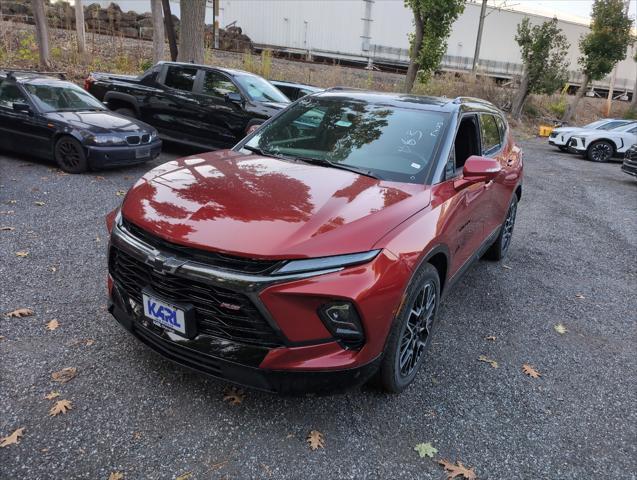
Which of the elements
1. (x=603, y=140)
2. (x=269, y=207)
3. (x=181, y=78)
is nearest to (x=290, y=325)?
(x=269, y=207)

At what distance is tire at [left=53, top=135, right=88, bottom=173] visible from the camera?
731cm

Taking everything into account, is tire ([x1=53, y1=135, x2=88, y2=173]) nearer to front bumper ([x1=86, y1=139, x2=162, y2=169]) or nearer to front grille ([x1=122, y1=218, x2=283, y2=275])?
front bumper ([x1=86, y1=139, x2=162, y2=169])

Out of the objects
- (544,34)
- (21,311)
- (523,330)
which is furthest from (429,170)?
(544,34)

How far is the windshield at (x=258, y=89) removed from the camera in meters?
8.80

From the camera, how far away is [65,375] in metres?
2.94

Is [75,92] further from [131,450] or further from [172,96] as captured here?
[131,450]

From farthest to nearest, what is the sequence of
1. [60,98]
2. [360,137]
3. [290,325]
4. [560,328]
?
[60,98]
[560,328]
[360,137]
[290,325]

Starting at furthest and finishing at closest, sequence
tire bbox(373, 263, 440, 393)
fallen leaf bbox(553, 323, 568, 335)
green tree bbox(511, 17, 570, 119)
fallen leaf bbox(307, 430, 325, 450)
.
Answer: green tree bbox(511, 17, 570, 119) < fallen leaf bbox(553, 323, 568, 335) < tire bbox(373, 263, 440, 393) < fallen leaf bbox(307, 430, 325, 450)

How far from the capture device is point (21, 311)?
357 centimetres

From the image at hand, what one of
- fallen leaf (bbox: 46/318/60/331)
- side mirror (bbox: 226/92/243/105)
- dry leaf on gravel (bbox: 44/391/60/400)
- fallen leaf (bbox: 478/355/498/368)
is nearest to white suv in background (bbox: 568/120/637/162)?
side mirror (bbox: 226/92/243/105)

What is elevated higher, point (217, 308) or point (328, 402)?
point (217, 308)

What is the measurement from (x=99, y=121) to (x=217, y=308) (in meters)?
6.35

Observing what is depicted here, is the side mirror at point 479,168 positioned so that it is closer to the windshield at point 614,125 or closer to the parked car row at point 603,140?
the parked car row at point 603,140

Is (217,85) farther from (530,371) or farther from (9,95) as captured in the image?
(530,371)
